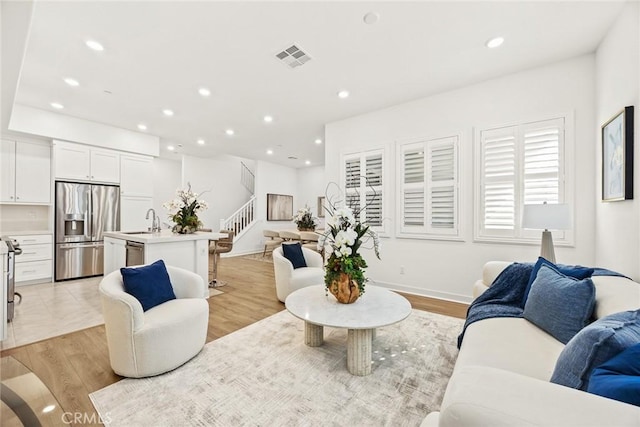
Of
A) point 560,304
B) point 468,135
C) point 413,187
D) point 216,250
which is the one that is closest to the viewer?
point 560,304

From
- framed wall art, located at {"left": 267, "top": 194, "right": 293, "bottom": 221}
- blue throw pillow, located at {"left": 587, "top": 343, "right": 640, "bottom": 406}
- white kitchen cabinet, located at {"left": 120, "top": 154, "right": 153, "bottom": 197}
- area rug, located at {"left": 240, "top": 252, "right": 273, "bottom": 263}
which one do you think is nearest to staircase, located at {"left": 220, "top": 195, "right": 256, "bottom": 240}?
framed wall art, located at {"left": 267, "top": 194, "right": 293, "bottom": 221}

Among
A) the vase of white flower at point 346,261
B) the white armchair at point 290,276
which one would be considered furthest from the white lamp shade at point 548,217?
the white armchair at point 290,276

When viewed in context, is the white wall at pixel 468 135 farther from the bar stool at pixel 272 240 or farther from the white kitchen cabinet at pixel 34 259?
the white kitchen cabinet at pixel 34 259

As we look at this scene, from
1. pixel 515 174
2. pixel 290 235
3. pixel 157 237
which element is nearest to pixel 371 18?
pixel 515 174

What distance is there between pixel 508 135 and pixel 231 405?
408 centimetres

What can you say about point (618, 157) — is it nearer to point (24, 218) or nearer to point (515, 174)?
point (515, 174)

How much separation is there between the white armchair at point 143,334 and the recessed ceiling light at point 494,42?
384 centimetres

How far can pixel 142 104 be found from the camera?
4.17 metres

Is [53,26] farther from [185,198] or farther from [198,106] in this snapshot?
[185,198]

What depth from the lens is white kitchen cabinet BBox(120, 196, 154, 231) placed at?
532 centimetres

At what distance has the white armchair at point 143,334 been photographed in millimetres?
1860

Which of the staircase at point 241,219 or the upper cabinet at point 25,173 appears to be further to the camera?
the staircase at point 241,219

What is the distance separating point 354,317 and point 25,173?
6181mm

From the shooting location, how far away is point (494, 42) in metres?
2.67
